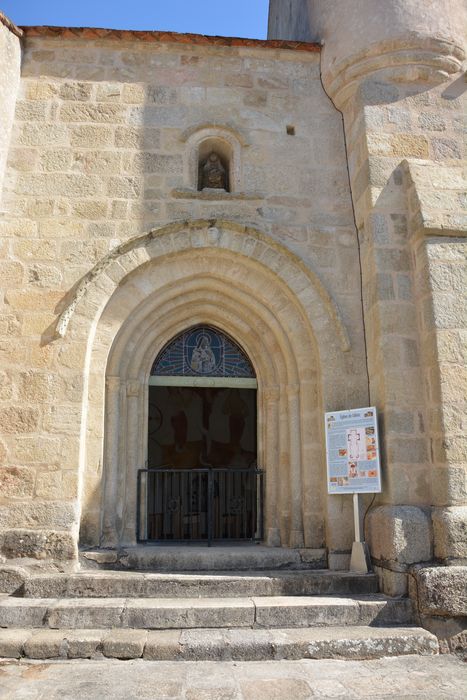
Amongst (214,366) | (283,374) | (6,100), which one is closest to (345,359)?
(283,374)

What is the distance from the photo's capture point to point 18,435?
5.48m

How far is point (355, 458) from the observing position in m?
5.41

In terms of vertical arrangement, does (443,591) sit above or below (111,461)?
below

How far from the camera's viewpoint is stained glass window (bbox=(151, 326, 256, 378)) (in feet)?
21.1

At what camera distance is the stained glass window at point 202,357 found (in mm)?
6445

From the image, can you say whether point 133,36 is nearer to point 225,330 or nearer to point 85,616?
point 225,330

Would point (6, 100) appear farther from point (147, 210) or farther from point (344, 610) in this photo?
point (344, 610)

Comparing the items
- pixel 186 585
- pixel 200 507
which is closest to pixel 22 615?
pixel 186 585

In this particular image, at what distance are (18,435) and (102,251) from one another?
1.95 meters

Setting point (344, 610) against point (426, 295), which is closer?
point (344, 610)

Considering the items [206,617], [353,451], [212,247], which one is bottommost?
[206,617]

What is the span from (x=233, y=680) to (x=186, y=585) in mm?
1259

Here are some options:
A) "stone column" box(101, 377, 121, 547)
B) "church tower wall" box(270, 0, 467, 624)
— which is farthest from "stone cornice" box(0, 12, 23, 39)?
"stone column" box(101, 377, 121, 547)

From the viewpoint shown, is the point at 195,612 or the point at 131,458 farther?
the point at 131,458
